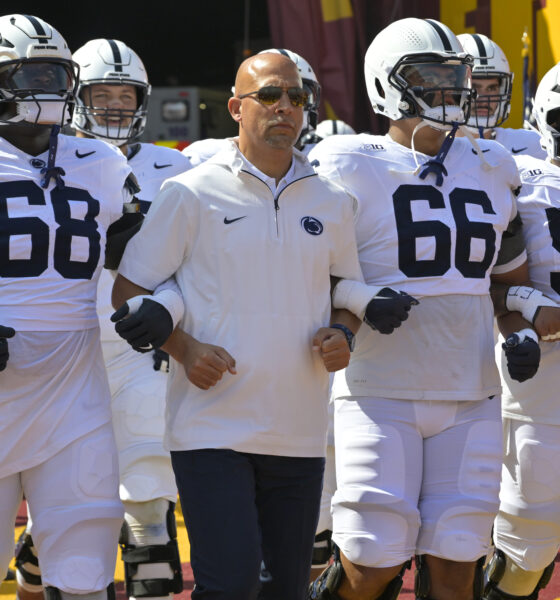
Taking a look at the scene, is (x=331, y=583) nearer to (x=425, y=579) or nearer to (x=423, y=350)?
(x=425, y=579)

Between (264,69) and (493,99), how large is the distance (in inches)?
107

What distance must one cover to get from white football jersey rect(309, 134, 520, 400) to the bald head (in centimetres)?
44

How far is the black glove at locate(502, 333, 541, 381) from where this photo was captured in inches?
161

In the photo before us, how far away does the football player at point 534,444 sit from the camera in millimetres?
4504

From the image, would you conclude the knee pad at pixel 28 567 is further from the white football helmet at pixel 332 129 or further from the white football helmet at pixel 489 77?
the white football helmet at pixel 332 129

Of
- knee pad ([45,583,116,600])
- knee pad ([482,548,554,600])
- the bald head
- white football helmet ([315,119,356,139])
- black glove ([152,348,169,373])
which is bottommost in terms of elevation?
knee pad ([482,548,554,600])

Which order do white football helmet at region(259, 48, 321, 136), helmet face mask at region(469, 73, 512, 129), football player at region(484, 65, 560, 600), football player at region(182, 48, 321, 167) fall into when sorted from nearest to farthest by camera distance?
1. football player at region(484, 65, 560, 600)
2. football player at region(182, 48, 321, 167)
3. helmet face mask at region(469, 73, 512, 129)
4. white football helmet at region(259, 48, 321, 136)

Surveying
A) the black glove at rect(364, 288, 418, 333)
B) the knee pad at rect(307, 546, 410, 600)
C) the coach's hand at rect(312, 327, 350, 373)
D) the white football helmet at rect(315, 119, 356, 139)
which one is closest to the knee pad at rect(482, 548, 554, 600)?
the knee pad at rect(307, 546, 410, 600)

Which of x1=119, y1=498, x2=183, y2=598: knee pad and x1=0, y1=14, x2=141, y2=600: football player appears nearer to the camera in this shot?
x1=0, y1=14, x2=141, y2=600: football player

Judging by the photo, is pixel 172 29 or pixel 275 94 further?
pixel 172 29

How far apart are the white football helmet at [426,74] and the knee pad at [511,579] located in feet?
5.26

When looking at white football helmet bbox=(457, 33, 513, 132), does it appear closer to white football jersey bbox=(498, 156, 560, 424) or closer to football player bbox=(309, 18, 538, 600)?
white football jersey bbox=(498, 156, 560, 424)

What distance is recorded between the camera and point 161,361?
4852mm

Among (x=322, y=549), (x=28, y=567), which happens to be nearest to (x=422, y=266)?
(x=322, y=549)
